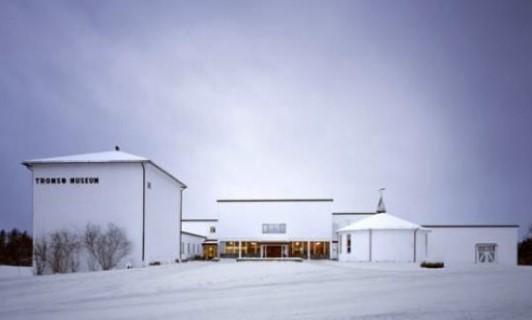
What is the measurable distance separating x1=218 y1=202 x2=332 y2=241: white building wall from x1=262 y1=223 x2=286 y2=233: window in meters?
0.32

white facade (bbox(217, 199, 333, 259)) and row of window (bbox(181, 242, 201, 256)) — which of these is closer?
row of window (bbox(181, 242, 201, 256))

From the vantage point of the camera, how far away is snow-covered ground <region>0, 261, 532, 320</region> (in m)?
10.3

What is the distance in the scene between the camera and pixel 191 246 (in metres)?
48.0

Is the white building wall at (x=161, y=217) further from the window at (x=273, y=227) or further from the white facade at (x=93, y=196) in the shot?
the window at (x=273, y=227)

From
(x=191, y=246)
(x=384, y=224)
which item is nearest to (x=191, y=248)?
(x=191, y=246)

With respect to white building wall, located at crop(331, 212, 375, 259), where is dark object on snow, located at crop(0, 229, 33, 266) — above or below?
below

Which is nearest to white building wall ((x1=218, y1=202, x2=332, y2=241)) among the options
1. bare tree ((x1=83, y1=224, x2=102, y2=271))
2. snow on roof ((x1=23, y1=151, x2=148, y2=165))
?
snow on roof ((x1=23, y1=151, x2=148, y2=165))

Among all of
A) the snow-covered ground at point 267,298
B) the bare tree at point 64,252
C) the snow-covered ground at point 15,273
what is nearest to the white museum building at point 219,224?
the bare tree at point 64,252

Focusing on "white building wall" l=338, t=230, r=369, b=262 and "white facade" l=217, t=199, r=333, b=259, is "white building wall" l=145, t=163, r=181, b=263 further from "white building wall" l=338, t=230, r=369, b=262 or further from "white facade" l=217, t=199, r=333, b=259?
"white building wall" l=338, t=230, r=369, b=262

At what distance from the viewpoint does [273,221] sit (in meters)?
48.5

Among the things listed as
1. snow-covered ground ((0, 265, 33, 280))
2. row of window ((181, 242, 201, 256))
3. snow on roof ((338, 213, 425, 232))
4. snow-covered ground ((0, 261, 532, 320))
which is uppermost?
snow on roof ((338, 213, 425, 232))

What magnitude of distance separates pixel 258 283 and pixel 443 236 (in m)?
33.7

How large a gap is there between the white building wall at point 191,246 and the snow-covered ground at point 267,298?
25.9 metres

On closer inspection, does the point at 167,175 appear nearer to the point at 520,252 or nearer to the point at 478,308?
the point at 478,308
